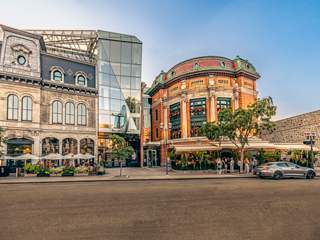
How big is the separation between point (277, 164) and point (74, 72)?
2861 cm

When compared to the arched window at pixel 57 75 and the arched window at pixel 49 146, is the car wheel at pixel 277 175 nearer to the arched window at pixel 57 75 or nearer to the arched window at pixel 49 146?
the arched window at pixel 49 146

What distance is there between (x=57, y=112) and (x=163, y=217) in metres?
27.0

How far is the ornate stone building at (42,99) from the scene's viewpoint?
83.8 feet

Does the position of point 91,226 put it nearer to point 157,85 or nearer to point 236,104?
point 236,104

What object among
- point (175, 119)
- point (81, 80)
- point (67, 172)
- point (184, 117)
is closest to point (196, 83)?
point (184, 117)

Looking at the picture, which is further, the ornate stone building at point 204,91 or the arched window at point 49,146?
the ornate stone building at point 204,91

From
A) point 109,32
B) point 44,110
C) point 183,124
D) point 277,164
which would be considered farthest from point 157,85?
point 277,164

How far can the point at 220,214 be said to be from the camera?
6.85 m

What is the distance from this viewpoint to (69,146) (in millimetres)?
29250

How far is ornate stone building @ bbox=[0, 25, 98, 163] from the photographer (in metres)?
25.5

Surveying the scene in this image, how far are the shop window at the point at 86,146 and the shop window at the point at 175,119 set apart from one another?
1318 centimetres

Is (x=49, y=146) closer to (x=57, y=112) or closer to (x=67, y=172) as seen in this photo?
(x=57, y=112)

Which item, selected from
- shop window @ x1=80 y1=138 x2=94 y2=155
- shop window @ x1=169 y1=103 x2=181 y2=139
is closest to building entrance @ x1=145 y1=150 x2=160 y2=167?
shop window @ x1=169 y1=103 x2=181 y2=139

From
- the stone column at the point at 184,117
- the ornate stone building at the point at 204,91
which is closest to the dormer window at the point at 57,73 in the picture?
the ornate stone building at the point at 204,91
